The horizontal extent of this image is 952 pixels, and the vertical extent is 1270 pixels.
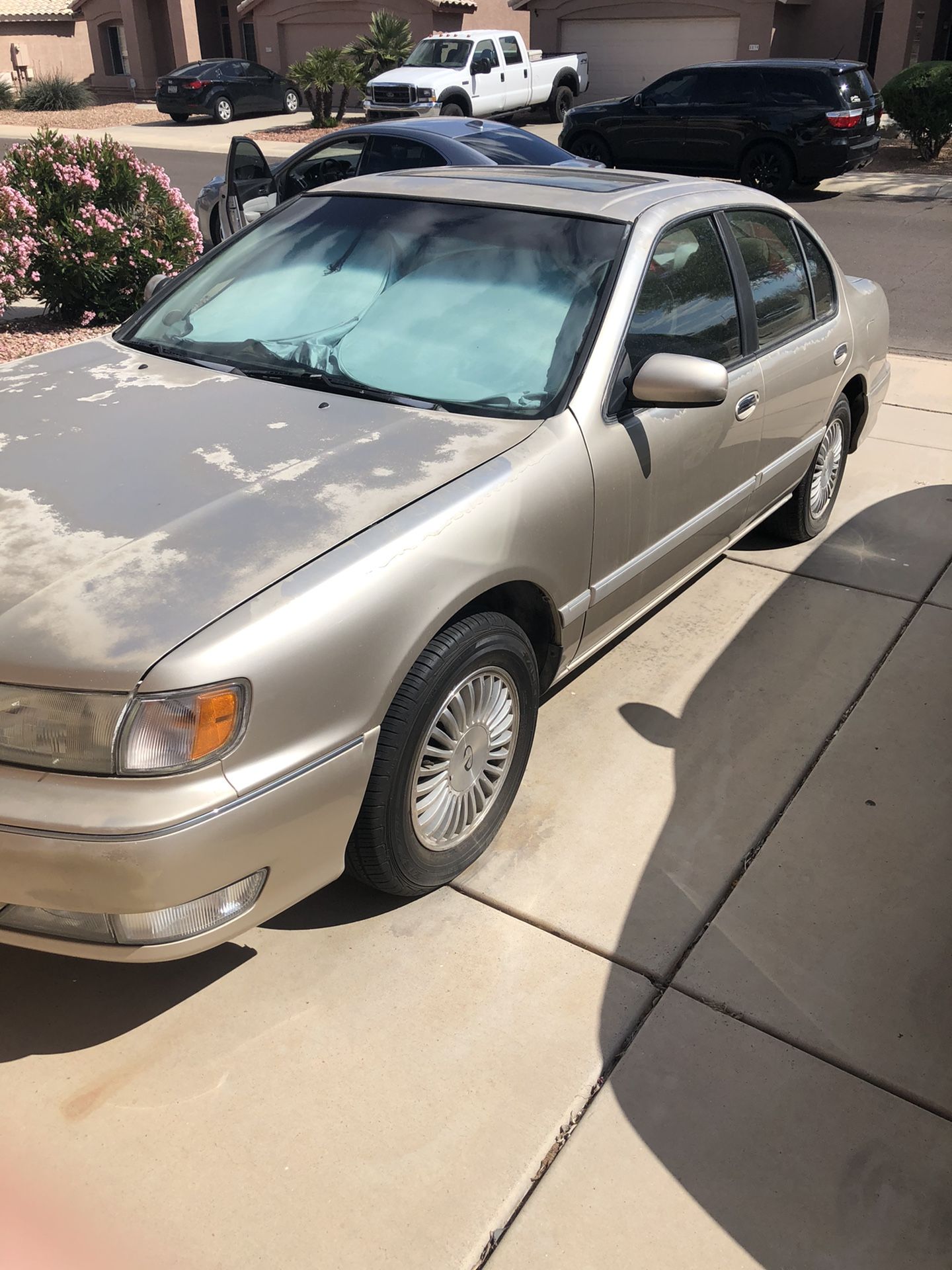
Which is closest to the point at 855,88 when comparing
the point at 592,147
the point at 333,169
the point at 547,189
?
the point at 592,147

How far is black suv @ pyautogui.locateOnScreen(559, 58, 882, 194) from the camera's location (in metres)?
Result: 15.5

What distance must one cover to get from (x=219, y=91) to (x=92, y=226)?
22455 millimetres

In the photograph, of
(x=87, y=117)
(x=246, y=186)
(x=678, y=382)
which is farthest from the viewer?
(x=87, y=117)

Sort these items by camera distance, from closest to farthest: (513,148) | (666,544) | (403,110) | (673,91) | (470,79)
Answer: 1. (666,544)
2. (513,148)
3. (673,91)
4. (403,110)
5. (470,79)

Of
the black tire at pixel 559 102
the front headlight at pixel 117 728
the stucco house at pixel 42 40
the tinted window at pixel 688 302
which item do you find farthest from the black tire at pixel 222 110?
the front headlight at pixel 117 728

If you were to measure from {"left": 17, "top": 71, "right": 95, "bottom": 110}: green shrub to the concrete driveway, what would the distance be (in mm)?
34870

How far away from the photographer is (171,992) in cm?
277

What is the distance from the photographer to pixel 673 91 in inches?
663

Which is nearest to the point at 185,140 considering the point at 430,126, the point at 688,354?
the point at 430,126

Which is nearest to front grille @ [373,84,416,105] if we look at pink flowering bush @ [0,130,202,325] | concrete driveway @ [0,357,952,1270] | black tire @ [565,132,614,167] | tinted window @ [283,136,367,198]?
black tire @ [565,132,614,167]

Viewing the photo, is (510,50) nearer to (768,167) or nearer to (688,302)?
(768,167)

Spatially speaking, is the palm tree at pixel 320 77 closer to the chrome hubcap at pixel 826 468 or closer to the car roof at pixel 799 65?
the car roof at pixel 799 65

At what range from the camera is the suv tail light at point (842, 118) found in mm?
15352

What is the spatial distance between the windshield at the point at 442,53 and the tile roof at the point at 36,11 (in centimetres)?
2077
